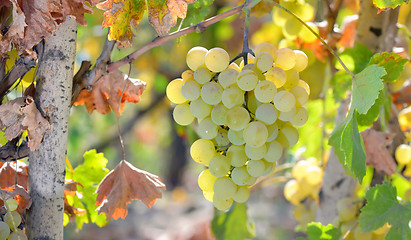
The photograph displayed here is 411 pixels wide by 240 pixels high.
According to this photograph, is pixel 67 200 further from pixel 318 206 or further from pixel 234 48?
pixel 234 48

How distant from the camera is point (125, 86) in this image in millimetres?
655

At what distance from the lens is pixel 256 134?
56 centimetres

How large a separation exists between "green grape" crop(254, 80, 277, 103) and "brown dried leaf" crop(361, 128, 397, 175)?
35 centimetres

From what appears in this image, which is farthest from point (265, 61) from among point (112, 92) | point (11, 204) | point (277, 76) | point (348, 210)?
point (348, 210)

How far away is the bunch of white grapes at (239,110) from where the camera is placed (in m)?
0.57

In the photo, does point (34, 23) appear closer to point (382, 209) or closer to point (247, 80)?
point (247, 80)

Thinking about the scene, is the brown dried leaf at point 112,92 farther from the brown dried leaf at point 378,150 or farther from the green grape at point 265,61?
the brown dried leaf at point 378,150

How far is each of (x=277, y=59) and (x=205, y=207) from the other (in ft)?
11.5

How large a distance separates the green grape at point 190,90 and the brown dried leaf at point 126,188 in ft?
0.46

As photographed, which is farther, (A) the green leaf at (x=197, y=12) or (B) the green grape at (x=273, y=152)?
(A) the green leaf at (x=197, y=12)

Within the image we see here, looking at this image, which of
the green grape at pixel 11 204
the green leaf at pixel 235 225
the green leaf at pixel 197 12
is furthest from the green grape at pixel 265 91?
the green leaf at pixel 235 225

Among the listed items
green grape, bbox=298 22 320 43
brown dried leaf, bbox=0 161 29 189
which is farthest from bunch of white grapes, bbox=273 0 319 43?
brown dried leaf, bbox=0 161 29 189

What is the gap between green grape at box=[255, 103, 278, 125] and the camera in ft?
1.86

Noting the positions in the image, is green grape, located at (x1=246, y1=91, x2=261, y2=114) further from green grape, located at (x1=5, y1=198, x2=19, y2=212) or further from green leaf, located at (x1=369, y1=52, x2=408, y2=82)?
green grape, located at (x1=5, y1=198, x2=19, y2=212)
